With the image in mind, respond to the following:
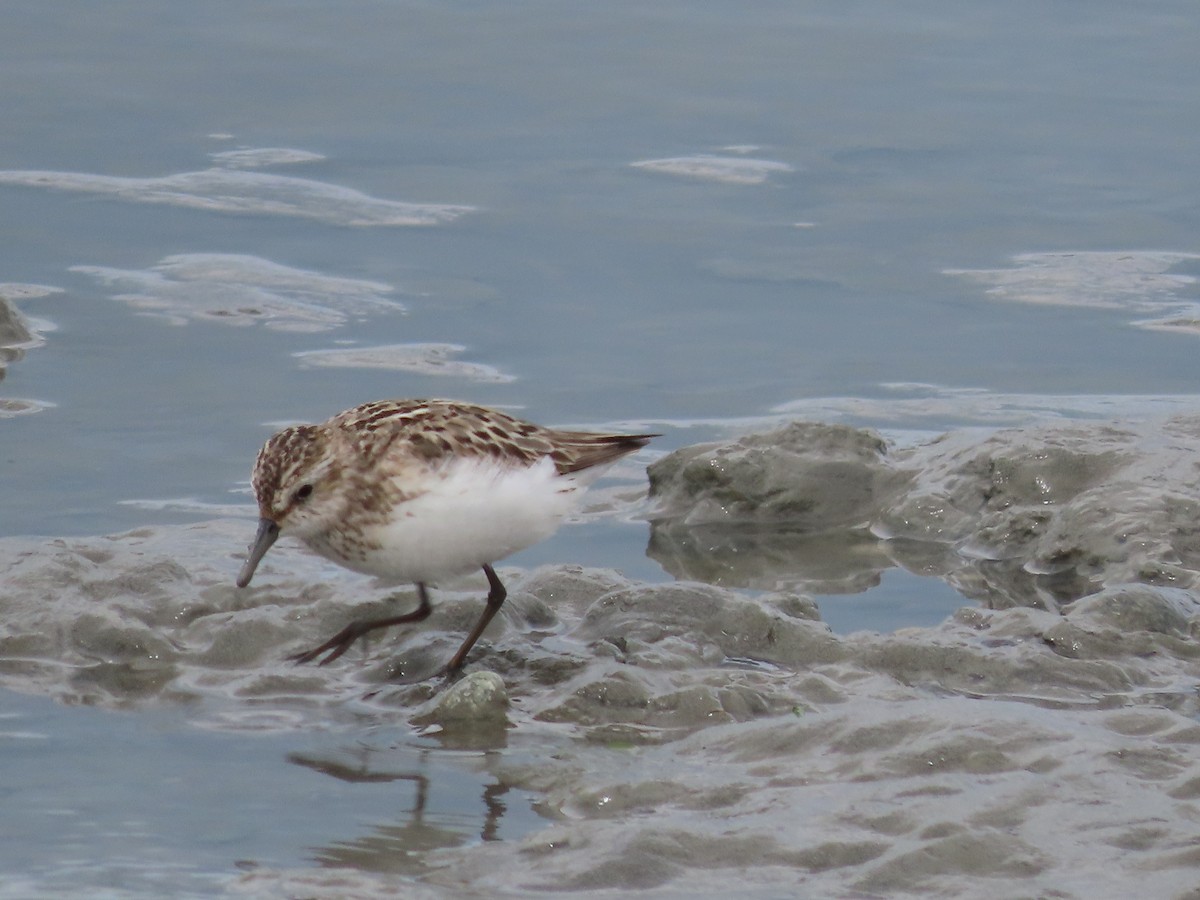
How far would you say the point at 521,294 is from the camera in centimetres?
1130

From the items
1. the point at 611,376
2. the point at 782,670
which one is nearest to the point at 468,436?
the point at 782,670

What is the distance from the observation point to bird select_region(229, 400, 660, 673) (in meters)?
6.65

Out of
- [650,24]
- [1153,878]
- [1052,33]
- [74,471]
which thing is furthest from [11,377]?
[1052,33]

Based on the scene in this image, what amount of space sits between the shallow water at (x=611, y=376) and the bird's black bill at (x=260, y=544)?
14.0 inches

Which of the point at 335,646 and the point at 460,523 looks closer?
the point at 460,523

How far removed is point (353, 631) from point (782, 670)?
5.01 ft

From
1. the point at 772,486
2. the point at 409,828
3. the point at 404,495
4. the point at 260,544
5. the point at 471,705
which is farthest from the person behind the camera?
the point at 772,486

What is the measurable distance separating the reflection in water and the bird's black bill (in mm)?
834

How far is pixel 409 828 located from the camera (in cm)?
562

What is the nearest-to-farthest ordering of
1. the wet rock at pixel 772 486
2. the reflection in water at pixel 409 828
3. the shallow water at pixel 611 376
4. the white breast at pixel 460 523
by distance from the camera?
the reflection in water at pixel 409 828 < the shallow water at pixel 611 376 < the white breast at pixel 460 523 < the wet rock at pixel 772 486

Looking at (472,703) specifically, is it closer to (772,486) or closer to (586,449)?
(586,449)

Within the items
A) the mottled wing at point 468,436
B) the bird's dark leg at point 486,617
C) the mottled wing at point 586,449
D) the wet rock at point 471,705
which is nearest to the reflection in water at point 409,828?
the wet rock at point 471,705

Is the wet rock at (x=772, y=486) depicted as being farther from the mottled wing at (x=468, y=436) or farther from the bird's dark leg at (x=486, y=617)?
the bird's dark leg at (x=486, y=617)

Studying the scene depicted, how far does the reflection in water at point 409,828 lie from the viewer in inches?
212
